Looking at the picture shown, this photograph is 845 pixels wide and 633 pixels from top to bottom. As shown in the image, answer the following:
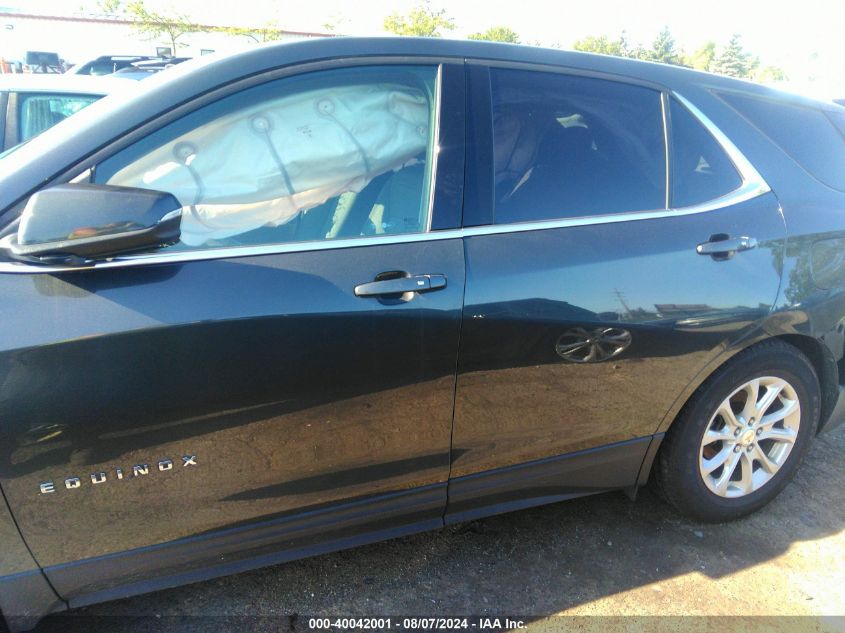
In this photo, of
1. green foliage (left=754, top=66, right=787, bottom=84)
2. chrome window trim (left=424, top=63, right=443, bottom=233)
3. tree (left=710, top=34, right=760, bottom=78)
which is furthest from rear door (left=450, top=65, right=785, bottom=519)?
tree (left=710, top=34, right=760, bottom=78)

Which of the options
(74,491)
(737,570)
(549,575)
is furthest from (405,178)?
(737,570)

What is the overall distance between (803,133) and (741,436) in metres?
1.24

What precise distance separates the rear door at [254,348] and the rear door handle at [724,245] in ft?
2.96

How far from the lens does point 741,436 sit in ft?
7.63

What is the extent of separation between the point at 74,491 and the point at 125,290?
1.72 ft

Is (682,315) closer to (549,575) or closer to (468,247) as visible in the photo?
(468,247)

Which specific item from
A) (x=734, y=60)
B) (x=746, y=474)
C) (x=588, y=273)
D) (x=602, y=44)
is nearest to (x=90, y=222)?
(x=588, y=273)

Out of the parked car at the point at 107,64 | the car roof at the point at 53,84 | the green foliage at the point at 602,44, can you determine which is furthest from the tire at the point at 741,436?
the green foliage at the point at 602,44

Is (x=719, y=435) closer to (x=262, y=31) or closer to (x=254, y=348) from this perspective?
(x=254, y=348)

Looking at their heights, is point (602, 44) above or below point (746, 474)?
above

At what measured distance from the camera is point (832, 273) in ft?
7.44

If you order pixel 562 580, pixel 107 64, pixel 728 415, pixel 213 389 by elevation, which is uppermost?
pixel 107 64

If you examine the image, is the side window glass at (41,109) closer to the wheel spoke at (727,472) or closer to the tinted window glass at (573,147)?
the tinted window glass at (573,147)

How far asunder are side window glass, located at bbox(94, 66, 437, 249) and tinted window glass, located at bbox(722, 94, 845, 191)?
1310 mm
